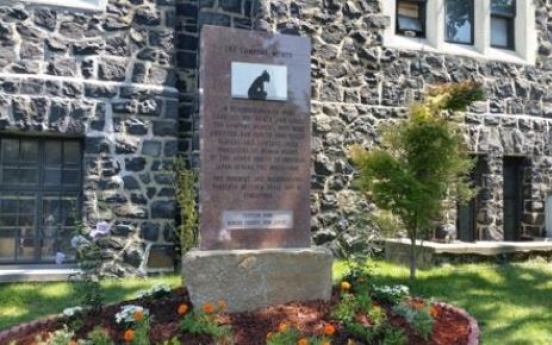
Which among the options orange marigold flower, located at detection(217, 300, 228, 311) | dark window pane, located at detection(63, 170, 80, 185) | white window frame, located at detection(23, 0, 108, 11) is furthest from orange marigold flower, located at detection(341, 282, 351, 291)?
white window frame, located at detection(23, 0, 108, 11)

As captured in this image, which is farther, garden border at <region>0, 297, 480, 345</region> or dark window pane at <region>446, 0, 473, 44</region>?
dark window pane at <region>446, 0, 473, 44</region>

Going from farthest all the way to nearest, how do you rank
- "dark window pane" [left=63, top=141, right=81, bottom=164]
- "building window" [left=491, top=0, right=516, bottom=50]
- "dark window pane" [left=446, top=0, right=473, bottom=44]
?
"building window" [left=491, top=0, right=516, bottom=50]
"dark window pane" [left=446, top=0, right=473, bottom=44]
"dark window pane" [left=63, top=141, right=81, bottom=164]

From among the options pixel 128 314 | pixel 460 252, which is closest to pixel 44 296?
pixel 128 314

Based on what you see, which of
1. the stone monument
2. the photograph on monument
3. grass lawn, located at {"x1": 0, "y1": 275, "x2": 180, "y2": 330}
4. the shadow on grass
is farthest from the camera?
grass lawn, located at {"x1": 0, "y1": 275, "x2": 180, "y2": 330}

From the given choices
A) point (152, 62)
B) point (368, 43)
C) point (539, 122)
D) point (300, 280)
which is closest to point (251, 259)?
point (300, 280)

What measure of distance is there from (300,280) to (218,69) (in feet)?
6.38

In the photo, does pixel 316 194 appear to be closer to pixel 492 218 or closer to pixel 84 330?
pixel 492 218

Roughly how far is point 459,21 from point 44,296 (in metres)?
8.10

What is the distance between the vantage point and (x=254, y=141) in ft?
17.1

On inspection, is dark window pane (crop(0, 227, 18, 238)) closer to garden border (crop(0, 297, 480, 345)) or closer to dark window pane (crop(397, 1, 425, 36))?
garden border (crop(0, 297, 480, 345))

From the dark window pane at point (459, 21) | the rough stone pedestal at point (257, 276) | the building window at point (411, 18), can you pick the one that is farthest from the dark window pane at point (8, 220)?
the dark window pane at point (459, 21)

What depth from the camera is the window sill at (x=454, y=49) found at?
32.6 feet

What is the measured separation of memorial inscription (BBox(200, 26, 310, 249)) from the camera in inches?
201

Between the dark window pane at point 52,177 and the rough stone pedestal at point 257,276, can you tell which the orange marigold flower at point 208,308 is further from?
the dark window pane at point 52,177
